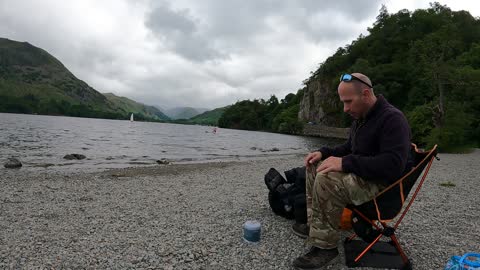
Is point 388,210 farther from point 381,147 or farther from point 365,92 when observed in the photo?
point 365,92

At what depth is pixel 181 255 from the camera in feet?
16.5

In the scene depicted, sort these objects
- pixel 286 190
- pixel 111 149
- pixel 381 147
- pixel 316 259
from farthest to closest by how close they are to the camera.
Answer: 1. pixel 111 149
2. pixel 286 190
3. pixel 316 259
4. pixel 381 147

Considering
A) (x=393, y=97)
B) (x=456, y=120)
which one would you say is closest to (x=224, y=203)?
(x=456, y=120)

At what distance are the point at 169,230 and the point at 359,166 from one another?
420cm

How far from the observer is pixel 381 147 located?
4082 millimetres

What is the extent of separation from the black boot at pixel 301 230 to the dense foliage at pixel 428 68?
36025mm

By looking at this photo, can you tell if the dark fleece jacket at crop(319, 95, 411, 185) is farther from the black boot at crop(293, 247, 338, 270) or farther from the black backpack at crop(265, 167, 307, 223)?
the black backpack at crop(265, 167, 307, 223)

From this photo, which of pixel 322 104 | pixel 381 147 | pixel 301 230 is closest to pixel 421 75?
pixel 322 104

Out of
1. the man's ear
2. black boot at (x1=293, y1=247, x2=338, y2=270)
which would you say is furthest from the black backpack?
the man's ear

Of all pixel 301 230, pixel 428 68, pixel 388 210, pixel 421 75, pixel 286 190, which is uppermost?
pixel 421 75

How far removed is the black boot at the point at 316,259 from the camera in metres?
4.36

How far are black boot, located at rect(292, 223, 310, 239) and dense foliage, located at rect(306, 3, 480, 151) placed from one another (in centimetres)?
3602

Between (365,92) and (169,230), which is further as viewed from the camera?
(169,230)

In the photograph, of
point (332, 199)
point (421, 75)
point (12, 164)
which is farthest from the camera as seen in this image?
point (421, 75)
